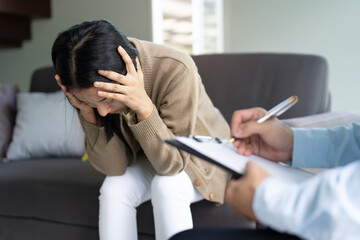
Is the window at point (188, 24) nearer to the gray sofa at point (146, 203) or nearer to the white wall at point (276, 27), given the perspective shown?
the white wall at point (276, 27)

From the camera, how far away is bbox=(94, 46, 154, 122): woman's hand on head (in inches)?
40.8

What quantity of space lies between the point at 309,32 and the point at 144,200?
7.58 ft

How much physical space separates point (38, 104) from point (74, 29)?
42.3 inches

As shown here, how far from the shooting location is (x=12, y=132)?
6.96 ft

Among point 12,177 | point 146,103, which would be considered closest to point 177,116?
point 146,103

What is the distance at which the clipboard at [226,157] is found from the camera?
0.62 m

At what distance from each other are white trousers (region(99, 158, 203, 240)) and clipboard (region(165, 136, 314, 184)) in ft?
1.21

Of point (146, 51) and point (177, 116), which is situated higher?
point (146, 51)

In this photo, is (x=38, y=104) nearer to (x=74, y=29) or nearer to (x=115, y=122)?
(x=115, y=122)

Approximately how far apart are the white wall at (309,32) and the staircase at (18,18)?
1813 millimetres

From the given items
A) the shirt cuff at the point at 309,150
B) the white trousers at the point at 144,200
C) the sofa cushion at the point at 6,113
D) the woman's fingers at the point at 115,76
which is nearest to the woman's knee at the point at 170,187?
the white trousers at the point at 144,200

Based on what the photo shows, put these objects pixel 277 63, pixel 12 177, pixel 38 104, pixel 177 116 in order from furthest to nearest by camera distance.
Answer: pixel 38 104 → pixel 277 63 → pixel 12 177 → pixel 177 116

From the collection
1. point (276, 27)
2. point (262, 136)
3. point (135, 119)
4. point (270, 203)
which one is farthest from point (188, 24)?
point (270, 203)

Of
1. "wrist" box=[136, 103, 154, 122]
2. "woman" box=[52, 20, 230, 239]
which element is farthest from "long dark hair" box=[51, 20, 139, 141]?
"wrist" box=[136, 103, 154, 122]
